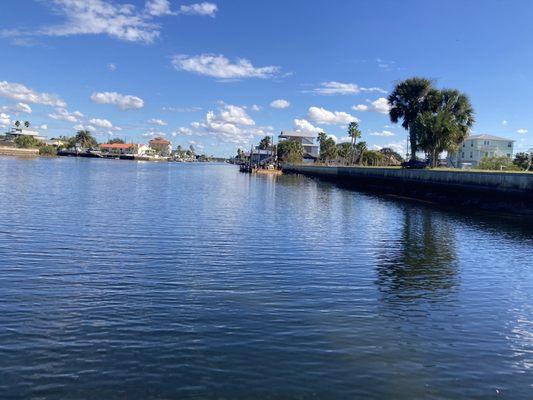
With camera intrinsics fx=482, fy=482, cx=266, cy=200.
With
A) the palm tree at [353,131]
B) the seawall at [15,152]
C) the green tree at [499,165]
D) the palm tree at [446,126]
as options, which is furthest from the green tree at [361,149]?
the seawall at [15,152]

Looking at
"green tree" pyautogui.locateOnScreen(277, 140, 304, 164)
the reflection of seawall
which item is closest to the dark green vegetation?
the reflection of seawall

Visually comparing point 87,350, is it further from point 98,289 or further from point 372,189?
point 372,189

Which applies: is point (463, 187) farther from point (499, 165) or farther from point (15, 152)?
point (15, 152)

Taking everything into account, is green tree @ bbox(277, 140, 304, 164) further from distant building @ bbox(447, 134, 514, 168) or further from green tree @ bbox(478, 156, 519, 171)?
green tree @ bbox(478, 156, 519, 171)

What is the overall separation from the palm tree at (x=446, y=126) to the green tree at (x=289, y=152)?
94.6m

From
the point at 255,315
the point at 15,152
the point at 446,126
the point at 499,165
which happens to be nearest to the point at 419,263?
the point at 255,315

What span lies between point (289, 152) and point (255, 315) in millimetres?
168680

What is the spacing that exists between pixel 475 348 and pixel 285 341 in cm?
398

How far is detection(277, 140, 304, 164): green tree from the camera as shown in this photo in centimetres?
17362

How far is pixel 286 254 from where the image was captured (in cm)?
1928

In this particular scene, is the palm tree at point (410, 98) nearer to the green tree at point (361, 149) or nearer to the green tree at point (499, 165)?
the green tree at point (499, 165)

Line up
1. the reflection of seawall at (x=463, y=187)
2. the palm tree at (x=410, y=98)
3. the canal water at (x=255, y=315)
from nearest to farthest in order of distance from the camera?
the canal water at (x=255, y=315) → the reflection of seawall at (x=463, y=187) → the palm tree at (x=410, y=98)

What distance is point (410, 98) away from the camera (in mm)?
85062

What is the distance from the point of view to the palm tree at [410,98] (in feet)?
276
